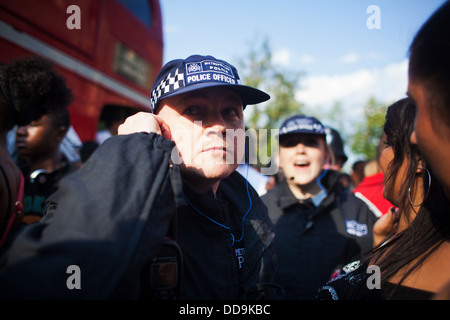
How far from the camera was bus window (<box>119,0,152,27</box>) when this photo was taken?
4633mm

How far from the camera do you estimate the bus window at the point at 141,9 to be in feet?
15.2

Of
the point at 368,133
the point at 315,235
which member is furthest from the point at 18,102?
the point at 368,133

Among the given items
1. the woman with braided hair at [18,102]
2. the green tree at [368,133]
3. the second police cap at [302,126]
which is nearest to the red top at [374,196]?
the second police cap at [302,126]

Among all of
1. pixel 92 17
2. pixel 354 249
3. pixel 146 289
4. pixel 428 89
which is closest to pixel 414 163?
pixel 428 89

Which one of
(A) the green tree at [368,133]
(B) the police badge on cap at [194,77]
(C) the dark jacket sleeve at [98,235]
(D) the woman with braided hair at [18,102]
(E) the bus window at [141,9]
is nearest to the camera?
(C) the dark jacket sleeve at [98,235]

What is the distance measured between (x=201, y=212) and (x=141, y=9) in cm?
476

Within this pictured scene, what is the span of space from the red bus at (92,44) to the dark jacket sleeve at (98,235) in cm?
272

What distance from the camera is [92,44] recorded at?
3.98 m

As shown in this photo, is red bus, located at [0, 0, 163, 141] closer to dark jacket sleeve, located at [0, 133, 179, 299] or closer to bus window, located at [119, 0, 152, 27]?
bus window, located at [119, 0, 152, 27]

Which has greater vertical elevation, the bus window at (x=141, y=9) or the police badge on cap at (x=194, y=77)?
the bus window at (x=141, y=9)

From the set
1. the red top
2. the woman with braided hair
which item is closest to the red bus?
the woman with braided hair

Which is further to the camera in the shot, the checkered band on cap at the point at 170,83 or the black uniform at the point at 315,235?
the black uniform at the point at 315,235

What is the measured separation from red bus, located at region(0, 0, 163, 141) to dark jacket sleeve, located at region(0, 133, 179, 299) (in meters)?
2.72

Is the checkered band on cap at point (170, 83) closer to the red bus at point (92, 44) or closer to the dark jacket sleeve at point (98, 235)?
the dark jacket sleeve at point (98, 235)
